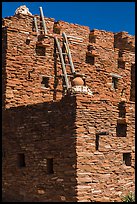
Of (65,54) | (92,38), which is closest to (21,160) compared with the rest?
(65,54)

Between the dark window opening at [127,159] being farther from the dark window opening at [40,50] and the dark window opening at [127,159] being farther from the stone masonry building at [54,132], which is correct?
the dark window opening at [40,50]

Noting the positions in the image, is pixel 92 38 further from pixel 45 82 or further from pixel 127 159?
pixel 127 159

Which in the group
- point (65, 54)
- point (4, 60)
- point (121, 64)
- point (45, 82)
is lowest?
point (45, 82)

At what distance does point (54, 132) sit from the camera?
13500 millimetres

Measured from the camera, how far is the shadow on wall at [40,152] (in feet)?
42.9

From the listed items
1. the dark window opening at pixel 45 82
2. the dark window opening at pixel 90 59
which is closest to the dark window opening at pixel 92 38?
the dark window opening at pixel 90 59

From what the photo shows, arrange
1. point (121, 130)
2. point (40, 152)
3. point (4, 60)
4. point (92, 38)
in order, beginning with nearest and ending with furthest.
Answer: point (40, 152)
point (121, 130)
point (4, 60)
point (92, 38)

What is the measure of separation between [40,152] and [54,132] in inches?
35.1

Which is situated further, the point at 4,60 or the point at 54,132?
the point at 4,60

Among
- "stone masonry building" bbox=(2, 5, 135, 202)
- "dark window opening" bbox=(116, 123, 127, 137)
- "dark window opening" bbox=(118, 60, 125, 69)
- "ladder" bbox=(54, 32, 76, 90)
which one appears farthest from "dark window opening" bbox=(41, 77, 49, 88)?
"dark window opening" bbox=(118, 60, 125, 69)

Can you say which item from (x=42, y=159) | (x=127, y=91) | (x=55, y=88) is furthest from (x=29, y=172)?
(x=127, y=91)

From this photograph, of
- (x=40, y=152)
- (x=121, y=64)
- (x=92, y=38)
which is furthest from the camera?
(x=121, y=64)

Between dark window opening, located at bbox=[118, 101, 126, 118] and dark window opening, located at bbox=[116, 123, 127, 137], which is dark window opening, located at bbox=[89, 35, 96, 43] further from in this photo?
dark window opening, located at bbox=[116, 123, 127, 137]

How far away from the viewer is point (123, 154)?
553 inches
